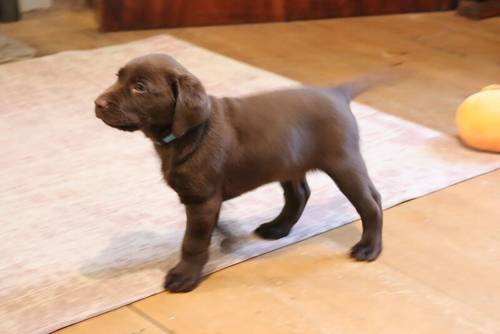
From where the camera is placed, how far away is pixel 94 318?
1602 mm

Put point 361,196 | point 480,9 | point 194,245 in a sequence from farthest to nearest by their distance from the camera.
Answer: point 480,9, point 361,196, point 194,245

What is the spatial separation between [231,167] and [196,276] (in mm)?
234

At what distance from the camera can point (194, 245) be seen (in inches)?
65.9

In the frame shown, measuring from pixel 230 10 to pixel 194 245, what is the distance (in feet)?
6.95

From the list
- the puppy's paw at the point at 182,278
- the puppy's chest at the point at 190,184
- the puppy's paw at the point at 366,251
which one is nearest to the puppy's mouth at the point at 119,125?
the puppy's chest at the point at 190,184

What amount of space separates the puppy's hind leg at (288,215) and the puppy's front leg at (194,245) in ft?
0.80

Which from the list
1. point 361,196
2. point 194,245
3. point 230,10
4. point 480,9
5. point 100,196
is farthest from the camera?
point 480,9

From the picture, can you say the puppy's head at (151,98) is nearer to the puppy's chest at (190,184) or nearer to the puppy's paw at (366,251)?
the puppy's chest at (190,184)

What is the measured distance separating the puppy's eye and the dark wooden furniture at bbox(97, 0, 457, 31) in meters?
1.95

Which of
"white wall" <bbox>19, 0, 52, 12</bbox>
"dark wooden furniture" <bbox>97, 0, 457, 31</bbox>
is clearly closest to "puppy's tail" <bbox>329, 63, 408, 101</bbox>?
"dark wooden furniture" <bbox>97, 0, 457, 31</bbox>

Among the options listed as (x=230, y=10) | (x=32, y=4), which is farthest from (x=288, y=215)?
(x=32, y=4)

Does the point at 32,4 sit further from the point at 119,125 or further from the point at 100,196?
the point at 119,125

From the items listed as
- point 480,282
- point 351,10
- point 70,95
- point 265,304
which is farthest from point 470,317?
point 351,10

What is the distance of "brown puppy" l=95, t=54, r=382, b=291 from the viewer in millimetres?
1569
